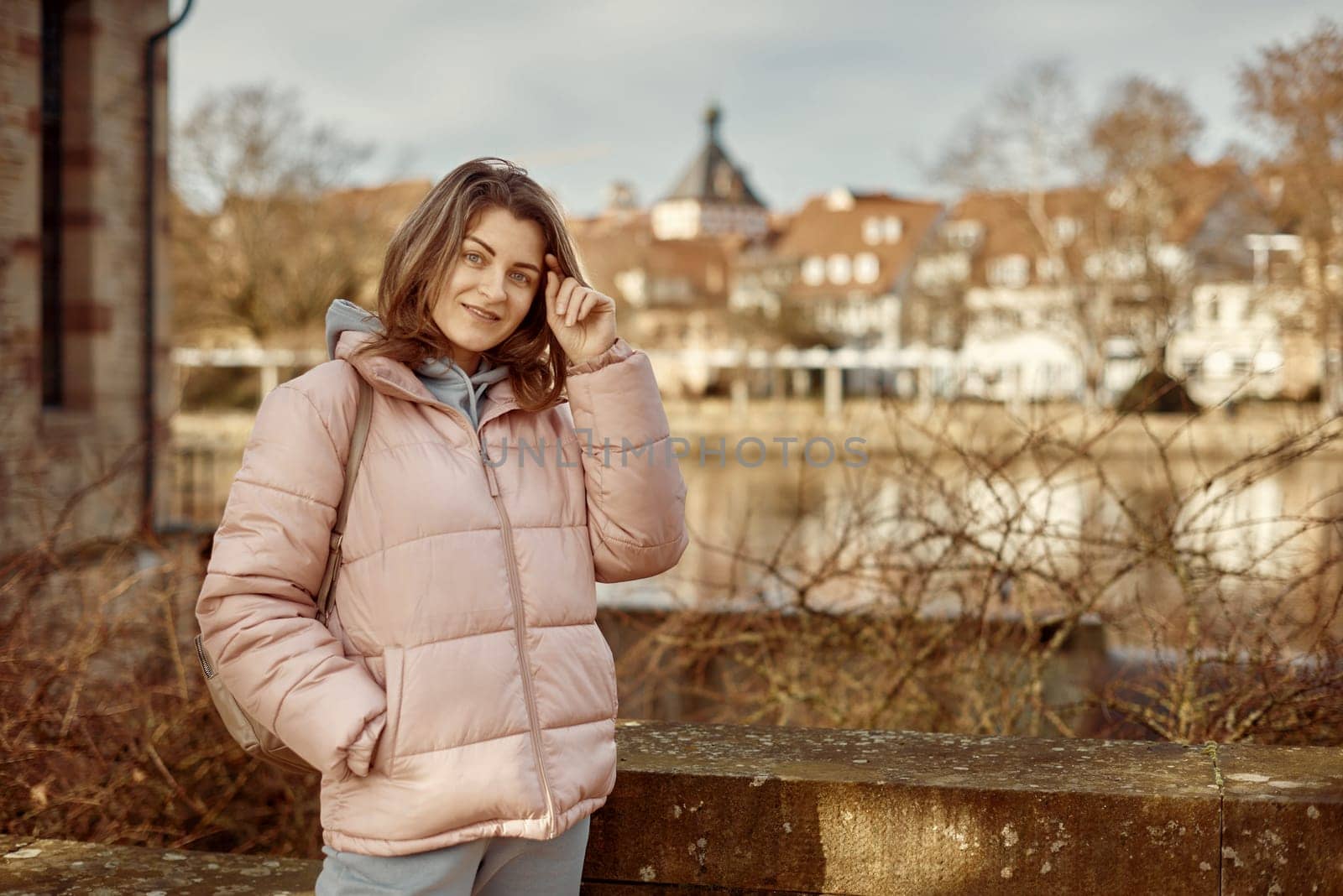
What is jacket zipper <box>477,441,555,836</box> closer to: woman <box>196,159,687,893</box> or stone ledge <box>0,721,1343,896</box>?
woman <box>196,159,687,893</box>

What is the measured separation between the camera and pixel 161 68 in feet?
41.8

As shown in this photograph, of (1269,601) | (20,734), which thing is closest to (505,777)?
(20,734)

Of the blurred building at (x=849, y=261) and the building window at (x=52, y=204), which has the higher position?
the blurred building at (x=849, y=261)

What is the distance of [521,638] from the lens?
7.53 ft

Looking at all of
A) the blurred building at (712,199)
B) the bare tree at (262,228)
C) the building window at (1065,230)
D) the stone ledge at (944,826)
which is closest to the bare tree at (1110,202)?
the building window at (1065,230)

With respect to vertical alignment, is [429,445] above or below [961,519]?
above

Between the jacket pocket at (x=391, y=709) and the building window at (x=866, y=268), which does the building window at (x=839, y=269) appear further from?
the jacket pocket at (x=391, y=709)

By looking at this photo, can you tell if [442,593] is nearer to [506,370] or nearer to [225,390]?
[506,370]

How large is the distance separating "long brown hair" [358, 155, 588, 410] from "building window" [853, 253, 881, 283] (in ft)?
213

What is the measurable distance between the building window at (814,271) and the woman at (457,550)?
66.2 metres

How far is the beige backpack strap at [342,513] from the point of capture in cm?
230

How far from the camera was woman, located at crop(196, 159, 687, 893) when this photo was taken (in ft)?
7.22

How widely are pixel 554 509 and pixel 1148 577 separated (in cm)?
528

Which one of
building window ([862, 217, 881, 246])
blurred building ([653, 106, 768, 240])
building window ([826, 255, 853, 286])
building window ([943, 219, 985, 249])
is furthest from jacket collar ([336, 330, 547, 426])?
blurred building ([653, 106, 768, 240])
